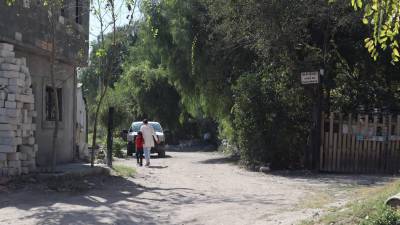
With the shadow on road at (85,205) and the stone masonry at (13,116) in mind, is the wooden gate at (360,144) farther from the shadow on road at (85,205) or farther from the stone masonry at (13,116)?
the stone masonry at (13,116)

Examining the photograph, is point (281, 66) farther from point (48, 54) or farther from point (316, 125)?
point (48, 54)

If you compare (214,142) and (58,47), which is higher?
(58,47)

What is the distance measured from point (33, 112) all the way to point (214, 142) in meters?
27.1

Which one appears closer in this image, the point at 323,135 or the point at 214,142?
the point at 323,135

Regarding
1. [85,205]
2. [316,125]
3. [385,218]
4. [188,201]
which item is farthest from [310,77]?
[385,218]

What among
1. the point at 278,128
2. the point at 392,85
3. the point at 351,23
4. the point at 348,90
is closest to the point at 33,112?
the point at 278,128

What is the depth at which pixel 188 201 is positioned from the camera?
11.2 meters

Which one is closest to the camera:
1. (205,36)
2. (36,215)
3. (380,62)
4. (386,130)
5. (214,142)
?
(36,215)

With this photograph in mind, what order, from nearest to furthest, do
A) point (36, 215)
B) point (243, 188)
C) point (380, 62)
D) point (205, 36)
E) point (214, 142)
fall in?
1. point (36, 215)
2. point (243, 188)
3. point (380, 62)
4. point (205, 36)
5. point (214, 142)

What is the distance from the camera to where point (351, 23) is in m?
16.1

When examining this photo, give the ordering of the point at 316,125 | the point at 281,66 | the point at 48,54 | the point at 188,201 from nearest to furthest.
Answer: the point at 188,201, the point at 48,54, the point at 316,125, the point at 281,66

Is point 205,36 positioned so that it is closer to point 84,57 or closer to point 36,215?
point 84,57

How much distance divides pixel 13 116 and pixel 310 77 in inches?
335

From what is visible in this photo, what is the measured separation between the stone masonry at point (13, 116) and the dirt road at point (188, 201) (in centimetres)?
110
